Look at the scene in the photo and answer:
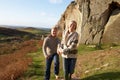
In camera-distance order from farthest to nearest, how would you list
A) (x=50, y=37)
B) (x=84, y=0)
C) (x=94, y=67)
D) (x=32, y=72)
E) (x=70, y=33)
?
(x=84, y=0) < (x=32, y=72) < (x=94, y=67) < (x=50, y=37) < (x=70, y=33)

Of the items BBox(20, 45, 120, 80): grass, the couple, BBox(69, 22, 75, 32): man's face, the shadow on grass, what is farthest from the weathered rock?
BBox(69, 22, 75, 32): man's face

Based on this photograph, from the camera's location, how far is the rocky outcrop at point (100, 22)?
1090 inches

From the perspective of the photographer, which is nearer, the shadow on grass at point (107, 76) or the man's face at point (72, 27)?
the man's face at point (72, 27)

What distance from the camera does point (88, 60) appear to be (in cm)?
1902

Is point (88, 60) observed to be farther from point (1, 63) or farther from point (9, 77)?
point (1, 63)

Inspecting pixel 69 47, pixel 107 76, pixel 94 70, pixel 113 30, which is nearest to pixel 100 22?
pixel 113 30

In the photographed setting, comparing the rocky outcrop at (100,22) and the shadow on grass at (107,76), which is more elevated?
the rocky outcrop at (100,22)

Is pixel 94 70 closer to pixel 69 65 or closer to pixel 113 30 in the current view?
pixel 69 65

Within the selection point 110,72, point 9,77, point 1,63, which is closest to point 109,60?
point 110,72

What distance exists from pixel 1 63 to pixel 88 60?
774cm

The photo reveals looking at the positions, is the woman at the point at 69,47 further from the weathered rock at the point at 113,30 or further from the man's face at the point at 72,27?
the weathered rock at the point at 113,30

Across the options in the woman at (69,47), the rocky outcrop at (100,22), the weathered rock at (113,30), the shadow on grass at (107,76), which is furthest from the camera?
the rocky outcrop at (100,22)

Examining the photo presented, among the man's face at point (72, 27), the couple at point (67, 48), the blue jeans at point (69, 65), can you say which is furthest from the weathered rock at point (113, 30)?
the man's face at point (72, 27)

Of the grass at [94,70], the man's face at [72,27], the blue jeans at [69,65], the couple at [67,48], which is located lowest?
the grass at [94,70]
